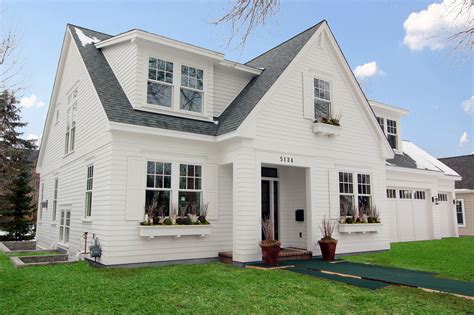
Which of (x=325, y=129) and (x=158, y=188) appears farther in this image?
(x=325, y=129)

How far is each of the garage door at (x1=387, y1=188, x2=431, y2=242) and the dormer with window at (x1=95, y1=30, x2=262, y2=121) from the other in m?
9.45

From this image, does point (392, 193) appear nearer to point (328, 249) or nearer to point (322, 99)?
point (322, 99)

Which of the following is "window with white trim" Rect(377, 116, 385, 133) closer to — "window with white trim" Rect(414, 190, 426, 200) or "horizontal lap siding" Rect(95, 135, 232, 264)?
"window with white trim" Rect(414, 190, 426, 200)

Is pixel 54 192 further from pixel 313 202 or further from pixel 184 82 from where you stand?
pixel 313 202

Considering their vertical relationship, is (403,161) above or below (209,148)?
above

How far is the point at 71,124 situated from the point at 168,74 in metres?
4.73

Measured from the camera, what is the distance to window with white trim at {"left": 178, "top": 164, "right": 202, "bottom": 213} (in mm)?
9859

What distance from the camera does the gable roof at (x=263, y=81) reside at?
33.0 ft

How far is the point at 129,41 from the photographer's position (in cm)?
1018

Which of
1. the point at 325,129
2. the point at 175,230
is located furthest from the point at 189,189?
the point at 325,129

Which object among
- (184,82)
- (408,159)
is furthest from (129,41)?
(408,159)

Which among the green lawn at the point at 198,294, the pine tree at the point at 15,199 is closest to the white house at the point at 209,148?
the green lawn at the point at 198,294

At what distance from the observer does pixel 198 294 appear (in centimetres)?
612

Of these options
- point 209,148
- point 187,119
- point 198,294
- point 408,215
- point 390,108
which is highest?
point 390,108
